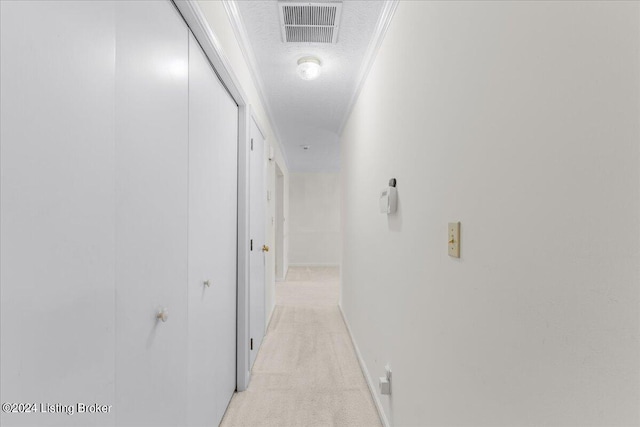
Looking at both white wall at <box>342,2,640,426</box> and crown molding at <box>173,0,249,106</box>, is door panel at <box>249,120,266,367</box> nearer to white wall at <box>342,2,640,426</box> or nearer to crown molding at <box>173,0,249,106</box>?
crown molding at <box>173,0,249,106</box>

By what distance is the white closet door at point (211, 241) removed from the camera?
4.57 feet

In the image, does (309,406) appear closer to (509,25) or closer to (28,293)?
(28,293)

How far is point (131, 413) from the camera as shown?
2.98ft

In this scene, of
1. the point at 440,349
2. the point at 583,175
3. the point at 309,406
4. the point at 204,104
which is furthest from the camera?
the point at 309,406

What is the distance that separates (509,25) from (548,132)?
30 cm

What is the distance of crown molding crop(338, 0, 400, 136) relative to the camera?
1720 millimetres

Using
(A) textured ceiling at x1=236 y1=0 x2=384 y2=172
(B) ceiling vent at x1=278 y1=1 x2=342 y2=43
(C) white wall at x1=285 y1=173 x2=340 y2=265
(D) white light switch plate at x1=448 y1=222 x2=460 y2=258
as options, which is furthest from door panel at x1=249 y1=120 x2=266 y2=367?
(C) white wall at x1=285 y1=173 x2=340 y2=265

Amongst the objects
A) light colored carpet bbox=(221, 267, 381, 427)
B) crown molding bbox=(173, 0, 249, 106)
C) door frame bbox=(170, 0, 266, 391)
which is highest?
crown molding bbox=(173, 0, 249, 106)

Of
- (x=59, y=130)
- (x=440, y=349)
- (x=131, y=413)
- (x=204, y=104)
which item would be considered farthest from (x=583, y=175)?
(x=204, y=104)

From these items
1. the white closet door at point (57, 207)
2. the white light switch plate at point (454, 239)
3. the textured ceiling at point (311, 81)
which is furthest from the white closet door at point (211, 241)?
the white light switch plate at point (454, 239)

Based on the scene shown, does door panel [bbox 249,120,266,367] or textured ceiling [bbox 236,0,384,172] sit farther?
door panel [bbox 249,120,266,367]

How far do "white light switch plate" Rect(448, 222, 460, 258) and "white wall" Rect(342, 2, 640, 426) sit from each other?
0.02 m

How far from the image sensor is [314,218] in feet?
25.8

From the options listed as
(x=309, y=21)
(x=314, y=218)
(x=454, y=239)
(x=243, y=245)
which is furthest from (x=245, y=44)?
(x=314, y=218)
